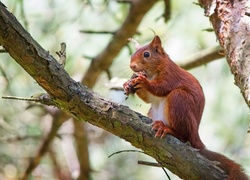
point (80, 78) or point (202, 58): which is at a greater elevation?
point (80, 78)

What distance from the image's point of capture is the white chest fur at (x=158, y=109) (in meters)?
1.89

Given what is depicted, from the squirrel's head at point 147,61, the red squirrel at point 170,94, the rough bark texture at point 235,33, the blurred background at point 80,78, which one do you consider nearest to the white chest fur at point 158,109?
the red squirrel at point 170,94

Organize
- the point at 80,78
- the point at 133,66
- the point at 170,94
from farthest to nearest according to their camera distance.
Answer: the point at 80,78 → the point at 133,66 → the point at 170,94

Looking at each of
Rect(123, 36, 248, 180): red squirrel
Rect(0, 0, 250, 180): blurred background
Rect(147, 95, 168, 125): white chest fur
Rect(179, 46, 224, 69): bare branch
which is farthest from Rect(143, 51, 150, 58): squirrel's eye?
Rect(0, 0, 250, 180): blurred background

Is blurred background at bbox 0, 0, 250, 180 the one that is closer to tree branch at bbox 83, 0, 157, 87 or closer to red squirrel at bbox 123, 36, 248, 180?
tree branch at bbox 83, 0, 157, 87

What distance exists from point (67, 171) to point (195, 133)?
1715mm

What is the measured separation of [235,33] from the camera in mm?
1659

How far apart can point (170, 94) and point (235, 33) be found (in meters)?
0.34

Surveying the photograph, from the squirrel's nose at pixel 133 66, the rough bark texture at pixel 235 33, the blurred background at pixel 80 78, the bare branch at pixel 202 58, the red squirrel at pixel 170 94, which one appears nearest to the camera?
the rough bark texture at pixel 235 33

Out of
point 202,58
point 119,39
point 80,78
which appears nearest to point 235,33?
point 202,58

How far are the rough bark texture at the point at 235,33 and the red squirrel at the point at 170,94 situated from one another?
9.2 inches

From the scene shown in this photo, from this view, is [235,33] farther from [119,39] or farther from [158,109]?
[119,39]

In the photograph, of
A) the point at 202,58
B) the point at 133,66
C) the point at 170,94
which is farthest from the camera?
the point at 202,58

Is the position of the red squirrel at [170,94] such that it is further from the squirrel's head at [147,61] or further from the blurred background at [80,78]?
the blurred background at [80,78]
